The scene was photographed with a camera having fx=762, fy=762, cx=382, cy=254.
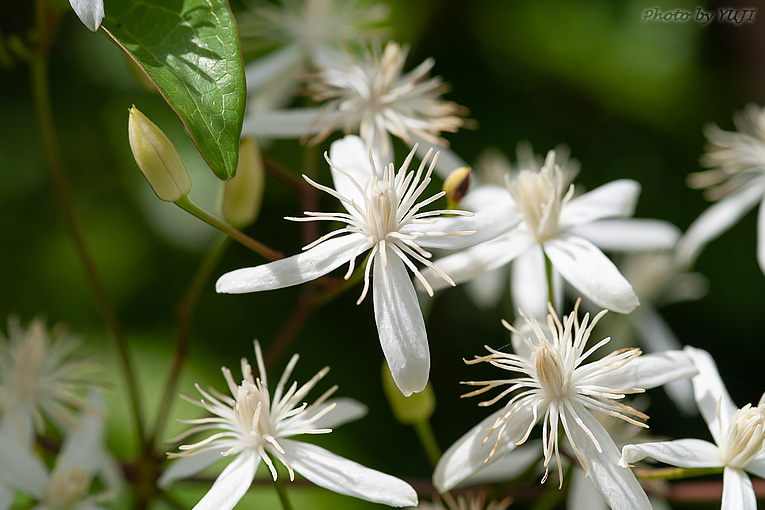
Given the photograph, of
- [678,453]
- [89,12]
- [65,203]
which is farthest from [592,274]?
[65,203]

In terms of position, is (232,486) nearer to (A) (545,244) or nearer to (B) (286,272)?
(B) (286,272)

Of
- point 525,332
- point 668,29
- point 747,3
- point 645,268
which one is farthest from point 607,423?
point 747,3

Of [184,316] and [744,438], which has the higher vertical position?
[184,316]

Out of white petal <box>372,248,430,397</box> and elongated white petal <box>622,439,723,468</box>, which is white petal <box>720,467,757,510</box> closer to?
elongated white petal <box>622,439,723,468</box>

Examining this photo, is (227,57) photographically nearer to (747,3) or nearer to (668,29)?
(668,29)

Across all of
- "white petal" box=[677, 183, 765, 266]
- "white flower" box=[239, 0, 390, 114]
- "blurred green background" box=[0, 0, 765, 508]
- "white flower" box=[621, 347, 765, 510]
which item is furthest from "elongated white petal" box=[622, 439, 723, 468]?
"white flower" box=[239, 0, 390, 114]


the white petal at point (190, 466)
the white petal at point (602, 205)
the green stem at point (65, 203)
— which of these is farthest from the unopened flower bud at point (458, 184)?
the green stem at point (65, 203)
